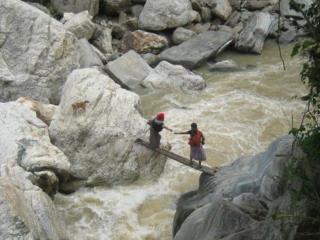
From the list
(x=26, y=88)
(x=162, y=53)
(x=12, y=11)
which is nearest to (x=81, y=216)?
(x=26, y=88)

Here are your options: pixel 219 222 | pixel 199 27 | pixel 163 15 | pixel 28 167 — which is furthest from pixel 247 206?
pixel 199 27

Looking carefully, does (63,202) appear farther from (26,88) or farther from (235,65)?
(235,65)

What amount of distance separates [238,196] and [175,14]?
12446mm

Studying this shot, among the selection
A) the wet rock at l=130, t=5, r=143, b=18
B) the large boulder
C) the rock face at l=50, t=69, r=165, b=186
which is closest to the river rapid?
the rock face at l=50, t=69, r=165, b=186

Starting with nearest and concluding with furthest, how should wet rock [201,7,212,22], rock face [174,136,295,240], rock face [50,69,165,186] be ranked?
rock face [174,136,295,240] → rock face [50,69,165,186] → wet rock [201,7,212,22]

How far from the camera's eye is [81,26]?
16.4 m

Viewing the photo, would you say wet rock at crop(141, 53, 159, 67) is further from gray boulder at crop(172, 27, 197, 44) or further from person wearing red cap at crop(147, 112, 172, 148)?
person wearing red cap at crop(147, 112, 172, 148)

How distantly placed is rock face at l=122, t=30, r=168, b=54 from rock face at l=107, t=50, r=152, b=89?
71.6 inches

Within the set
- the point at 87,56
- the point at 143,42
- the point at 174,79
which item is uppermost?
the point at 143,42

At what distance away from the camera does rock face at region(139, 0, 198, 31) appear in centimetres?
1828

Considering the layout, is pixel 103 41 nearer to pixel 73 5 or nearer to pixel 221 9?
pixel 73 5

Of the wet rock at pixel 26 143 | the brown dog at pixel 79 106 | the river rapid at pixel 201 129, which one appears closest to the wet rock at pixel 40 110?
the wet rock at pixel 26 143

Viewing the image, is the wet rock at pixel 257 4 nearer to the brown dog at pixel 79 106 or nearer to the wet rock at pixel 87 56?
the wet rock at pixel 87 56

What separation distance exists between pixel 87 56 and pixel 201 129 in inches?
181
